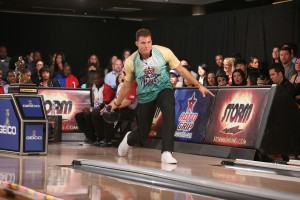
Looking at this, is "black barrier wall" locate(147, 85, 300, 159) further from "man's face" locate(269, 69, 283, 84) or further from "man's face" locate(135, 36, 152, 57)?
"man's face" locate(135, 36, 152, 57)

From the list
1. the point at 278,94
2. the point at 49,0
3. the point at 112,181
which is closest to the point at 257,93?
the point at 278,94

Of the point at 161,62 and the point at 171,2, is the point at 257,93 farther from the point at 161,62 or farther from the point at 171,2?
the point at 171,2

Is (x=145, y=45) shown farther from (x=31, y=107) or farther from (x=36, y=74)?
(x=36, y=74)

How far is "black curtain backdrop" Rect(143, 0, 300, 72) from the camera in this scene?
52.6ft

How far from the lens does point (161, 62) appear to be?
9492mm

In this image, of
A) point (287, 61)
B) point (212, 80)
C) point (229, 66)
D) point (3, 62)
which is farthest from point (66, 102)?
point (287, 61)

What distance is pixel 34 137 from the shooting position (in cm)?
1102

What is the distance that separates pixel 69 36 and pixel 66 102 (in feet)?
25.2

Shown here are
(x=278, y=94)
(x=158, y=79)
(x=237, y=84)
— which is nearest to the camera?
(x=158, y=79)

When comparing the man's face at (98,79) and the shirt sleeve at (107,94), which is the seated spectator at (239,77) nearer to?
the shirt sleeve at (107,94)

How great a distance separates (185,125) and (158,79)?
9.79 ft

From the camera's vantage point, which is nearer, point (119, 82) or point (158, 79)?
point (158, 79)

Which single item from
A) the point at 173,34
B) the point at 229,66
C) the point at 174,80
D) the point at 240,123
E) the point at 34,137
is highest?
the point at 173,34

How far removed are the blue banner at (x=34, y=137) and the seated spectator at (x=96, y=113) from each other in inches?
120
